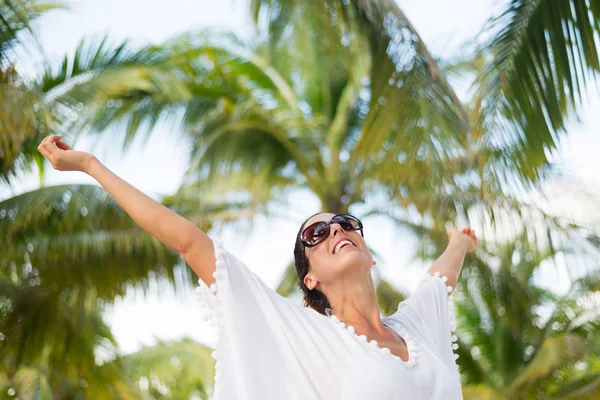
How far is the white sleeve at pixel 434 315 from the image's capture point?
114 inches

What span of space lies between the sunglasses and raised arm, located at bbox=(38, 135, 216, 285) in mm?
455

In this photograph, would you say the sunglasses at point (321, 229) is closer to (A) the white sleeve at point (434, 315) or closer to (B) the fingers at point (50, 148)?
(A) the white sleeve at point (434, 315)

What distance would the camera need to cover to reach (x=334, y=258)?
2.76m

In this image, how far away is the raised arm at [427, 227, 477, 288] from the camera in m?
3.24

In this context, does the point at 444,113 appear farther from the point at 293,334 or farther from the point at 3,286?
the point at 3,286

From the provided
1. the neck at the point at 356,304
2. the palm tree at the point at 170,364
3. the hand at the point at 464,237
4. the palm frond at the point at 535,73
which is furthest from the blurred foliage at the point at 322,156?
the palm tree at the point at 170,364

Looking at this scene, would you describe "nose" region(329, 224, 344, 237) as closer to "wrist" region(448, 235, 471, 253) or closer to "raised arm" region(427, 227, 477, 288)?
"raised arm" region(427, 227, 477, 288)

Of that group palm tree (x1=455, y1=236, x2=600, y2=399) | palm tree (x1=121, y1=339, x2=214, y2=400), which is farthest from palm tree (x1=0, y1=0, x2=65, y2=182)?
palm tree (x1=121, y1=339, x2=214, y2=400)

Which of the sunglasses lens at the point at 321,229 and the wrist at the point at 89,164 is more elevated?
the wrist at the point at 89,164

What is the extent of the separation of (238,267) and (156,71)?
6.48 meters

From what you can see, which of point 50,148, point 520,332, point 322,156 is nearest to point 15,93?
point 50,148

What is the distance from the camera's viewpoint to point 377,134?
537 cm

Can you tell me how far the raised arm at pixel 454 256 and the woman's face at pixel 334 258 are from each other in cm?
52

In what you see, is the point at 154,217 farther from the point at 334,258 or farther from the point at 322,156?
the point at 322,156
